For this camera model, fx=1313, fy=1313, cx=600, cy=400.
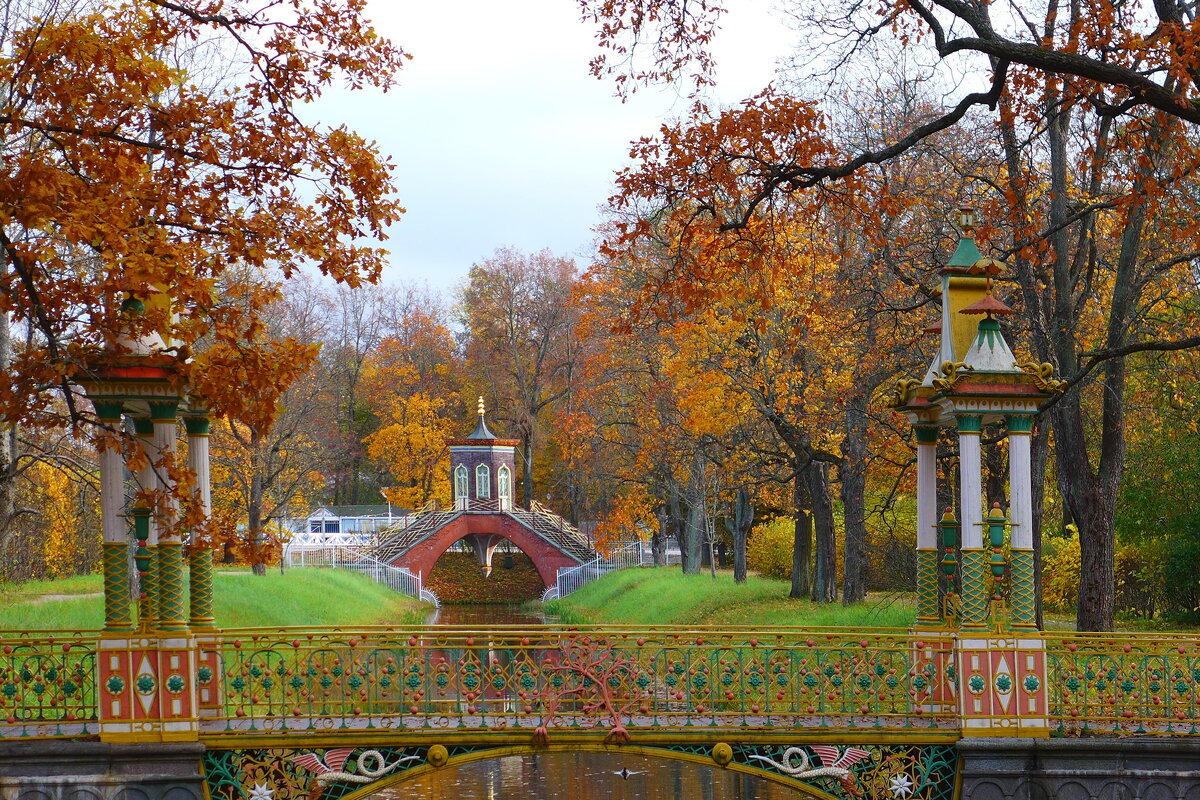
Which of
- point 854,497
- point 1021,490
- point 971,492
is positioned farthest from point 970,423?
point 854,497

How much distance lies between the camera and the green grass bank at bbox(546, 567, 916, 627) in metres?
21.4

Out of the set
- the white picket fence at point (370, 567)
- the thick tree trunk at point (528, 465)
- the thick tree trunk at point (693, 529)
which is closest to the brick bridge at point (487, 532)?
the white picket fence at point (370, 567)

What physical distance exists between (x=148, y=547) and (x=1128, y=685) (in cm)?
871

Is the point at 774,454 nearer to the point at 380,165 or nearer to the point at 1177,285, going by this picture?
the point at 1177,285

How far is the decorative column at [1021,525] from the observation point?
1166cm

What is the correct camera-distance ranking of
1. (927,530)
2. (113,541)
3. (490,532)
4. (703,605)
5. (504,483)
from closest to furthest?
1. (113,541)
2. (927,530)
3. (703,605)
4. (490,532)
5. (504,483)

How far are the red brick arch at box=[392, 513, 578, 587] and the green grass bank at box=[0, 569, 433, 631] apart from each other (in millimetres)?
2902

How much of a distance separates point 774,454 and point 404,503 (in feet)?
109

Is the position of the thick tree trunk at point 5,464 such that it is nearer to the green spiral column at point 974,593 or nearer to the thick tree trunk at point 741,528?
the green spiral column at point 974,593

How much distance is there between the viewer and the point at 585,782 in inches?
674

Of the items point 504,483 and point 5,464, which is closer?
point 5,464

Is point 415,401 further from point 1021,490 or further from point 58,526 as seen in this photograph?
point 1021,490

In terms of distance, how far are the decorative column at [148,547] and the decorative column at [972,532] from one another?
7.11 metres

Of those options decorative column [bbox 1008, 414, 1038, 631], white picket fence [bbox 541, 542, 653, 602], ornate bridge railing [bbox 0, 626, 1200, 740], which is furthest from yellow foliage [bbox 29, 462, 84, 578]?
decorative column [bbox 1008, 414, 1038, 631]
